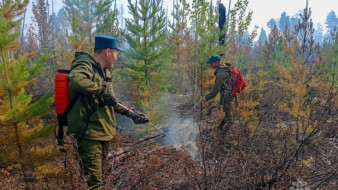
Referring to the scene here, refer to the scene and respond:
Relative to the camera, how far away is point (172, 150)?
224 inches

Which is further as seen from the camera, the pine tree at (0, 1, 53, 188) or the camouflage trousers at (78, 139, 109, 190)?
the pine tree at (0, 1, 53, 188)

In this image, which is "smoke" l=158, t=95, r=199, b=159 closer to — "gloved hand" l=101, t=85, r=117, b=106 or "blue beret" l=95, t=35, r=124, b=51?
"gloved hand" l=101, t=85, r=117, b=106

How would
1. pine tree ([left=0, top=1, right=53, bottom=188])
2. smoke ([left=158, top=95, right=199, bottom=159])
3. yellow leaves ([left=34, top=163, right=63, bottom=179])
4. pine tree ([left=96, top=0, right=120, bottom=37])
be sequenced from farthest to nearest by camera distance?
pine tree ([left=96, top=0, right=120, bottom=37])
smoke ([left=158, top=95, right=199, bottom=159])
yellow leaves ([left=34, top=163, right=63, bottom=179])
pine tree ([left=0, top=1, right=53, bottom=188])

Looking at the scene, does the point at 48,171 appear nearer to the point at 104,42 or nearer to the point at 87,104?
the point at 87,104

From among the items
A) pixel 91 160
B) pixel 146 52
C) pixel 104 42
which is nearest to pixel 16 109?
pixel 91 160

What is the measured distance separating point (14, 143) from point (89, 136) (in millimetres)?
1282

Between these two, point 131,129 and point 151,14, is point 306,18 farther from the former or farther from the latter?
point 131,129

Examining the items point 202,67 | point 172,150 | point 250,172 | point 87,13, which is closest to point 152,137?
point 172,150

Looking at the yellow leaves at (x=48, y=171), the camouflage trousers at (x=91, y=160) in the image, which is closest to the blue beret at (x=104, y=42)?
the camouflage trousers at (x=91, y=160)

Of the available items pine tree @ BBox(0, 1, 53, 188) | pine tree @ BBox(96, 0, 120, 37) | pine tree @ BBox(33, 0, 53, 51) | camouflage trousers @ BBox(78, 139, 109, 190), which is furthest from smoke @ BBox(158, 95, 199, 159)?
pine tree @ BBox(33, 0, 53, 51)

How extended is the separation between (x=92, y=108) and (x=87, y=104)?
80 millimetres

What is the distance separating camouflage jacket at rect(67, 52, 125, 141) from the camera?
268cm

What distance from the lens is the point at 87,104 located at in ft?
9.46

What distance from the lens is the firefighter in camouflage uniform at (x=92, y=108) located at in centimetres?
273
